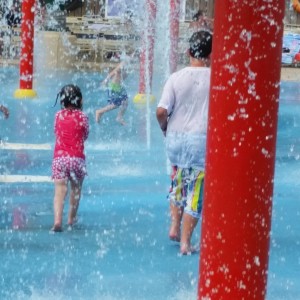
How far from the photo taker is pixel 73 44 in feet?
72.4

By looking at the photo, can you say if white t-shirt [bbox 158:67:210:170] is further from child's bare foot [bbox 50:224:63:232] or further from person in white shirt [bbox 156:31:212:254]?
child's bare foot [bbox 50:224:63:232]

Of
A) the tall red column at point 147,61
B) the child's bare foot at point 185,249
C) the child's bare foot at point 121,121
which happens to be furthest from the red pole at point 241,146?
the tall red column at point 147,61

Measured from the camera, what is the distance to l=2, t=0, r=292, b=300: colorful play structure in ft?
6.43

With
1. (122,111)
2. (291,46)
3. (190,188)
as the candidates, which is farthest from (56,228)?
(291,46)

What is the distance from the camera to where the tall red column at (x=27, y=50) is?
44.7 ft

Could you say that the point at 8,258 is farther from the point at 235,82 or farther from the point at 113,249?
the point at 235,82

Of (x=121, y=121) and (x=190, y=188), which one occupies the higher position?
(x=190, y=188)

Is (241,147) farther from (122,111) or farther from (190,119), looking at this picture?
(122,111)

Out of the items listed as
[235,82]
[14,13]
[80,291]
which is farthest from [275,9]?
[14,13]

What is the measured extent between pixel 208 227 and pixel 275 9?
19.7 inches

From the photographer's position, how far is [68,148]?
5.81m

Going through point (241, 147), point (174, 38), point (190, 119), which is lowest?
point (190, 119)

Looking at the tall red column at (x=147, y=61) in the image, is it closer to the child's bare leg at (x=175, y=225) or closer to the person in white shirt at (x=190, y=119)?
the child's bare leg at (x=175, y=225)

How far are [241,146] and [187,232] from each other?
3.29 meters
